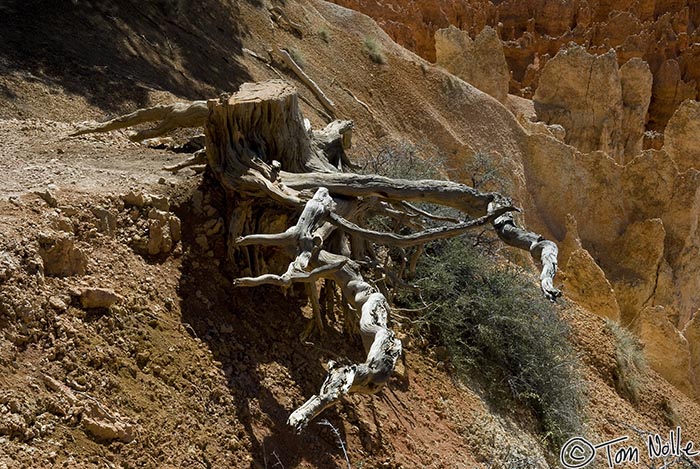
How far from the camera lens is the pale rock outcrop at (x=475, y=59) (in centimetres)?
2283

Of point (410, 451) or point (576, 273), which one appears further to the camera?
point (576, 273)

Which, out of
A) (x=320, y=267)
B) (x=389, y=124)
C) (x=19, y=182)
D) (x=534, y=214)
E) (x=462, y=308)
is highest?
(x=320, y=267)

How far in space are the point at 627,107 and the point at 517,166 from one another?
10.2 m

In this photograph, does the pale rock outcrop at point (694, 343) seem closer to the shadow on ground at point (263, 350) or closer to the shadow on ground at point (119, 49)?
the shadow on ground at point (119, 49)

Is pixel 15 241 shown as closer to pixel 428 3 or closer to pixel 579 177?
pixel 579 177

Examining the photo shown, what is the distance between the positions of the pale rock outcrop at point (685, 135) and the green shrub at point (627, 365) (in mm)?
12684

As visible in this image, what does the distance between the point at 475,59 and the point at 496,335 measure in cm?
1602

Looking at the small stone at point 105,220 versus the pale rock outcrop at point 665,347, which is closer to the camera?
the small stone at point 105,220

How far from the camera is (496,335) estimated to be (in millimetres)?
8156

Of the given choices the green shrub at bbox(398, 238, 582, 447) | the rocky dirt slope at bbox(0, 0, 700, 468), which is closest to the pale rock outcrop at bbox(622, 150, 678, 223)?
the rocky dirt slope at bbox(0, 0, 700, 468)

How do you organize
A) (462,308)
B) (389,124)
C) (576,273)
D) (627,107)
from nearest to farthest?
(462,308) < (576,273) < (389,124) < (627,107)

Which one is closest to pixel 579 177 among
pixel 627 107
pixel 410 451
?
pixel 627 107

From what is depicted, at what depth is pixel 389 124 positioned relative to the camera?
1683 cm
